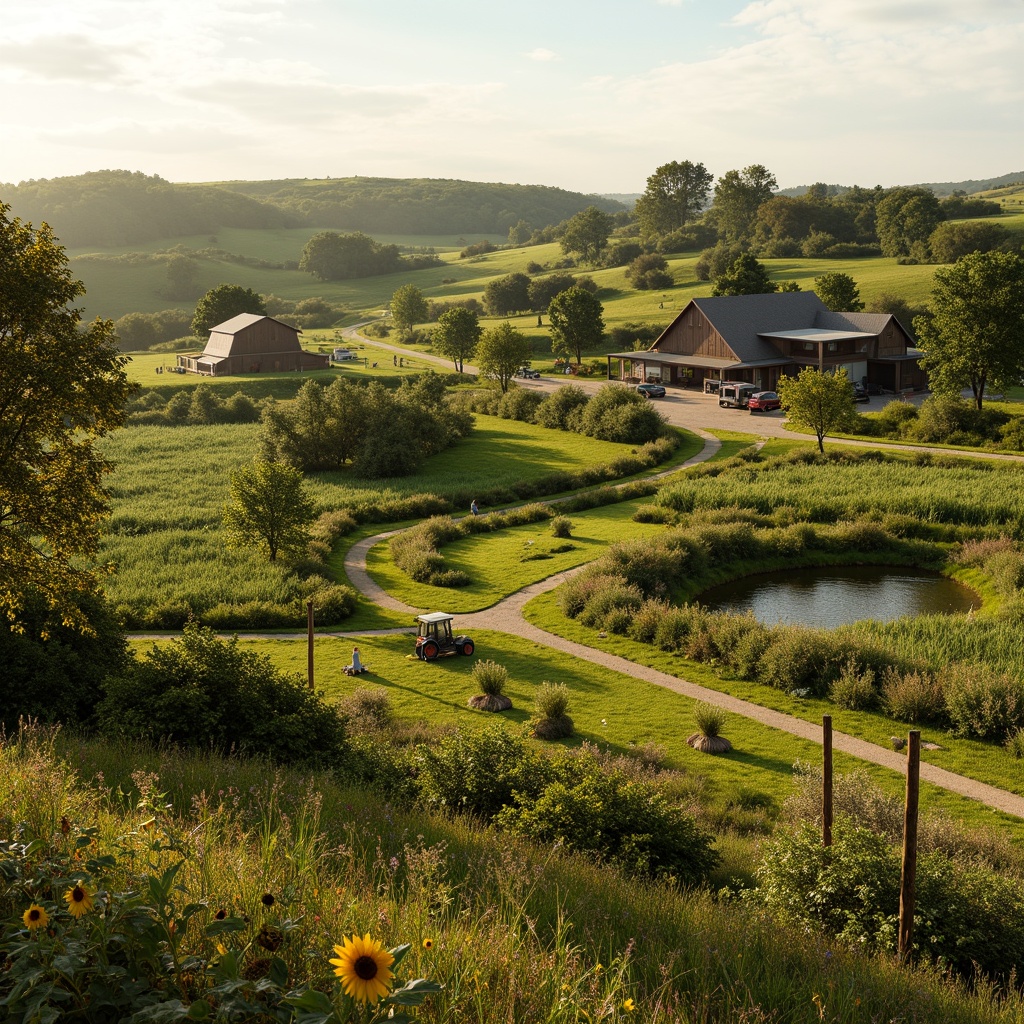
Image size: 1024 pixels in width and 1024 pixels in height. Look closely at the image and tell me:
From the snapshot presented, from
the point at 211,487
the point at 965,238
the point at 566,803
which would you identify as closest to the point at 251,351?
the point at 211,487

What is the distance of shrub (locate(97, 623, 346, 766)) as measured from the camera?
51.3ft

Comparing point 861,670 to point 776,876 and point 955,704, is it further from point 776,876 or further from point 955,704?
point 776,876

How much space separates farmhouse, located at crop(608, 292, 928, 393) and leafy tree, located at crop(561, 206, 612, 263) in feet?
251

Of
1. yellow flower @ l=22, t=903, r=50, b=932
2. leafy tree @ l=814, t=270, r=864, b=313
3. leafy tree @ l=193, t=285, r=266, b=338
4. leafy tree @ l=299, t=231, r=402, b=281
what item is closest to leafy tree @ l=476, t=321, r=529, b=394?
leafy tree @ l=814, t=270, r=864, b=313

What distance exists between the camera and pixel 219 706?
16.1m

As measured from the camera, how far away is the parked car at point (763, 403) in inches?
2665

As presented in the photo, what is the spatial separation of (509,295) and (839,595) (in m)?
101

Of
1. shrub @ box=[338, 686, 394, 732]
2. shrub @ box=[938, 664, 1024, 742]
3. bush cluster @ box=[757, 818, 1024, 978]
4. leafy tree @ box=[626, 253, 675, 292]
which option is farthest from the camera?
leafy tree @ box=[626, 253, 675, 292]

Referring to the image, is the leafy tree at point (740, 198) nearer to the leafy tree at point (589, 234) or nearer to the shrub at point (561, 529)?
the leafy tree at point (589, 234)

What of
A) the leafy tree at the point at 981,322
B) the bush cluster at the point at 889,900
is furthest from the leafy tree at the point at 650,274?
the bush cluster at the point at 889,900

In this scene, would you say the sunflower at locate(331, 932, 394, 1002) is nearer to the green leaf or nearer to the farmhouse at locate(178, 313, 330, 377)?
the green leaf

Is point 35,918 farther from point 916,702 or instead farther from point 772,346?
point 772,346

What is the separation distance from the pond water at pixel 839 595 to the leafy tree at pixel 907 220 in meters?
90.7

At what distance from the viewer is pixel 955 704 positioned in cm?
2169
